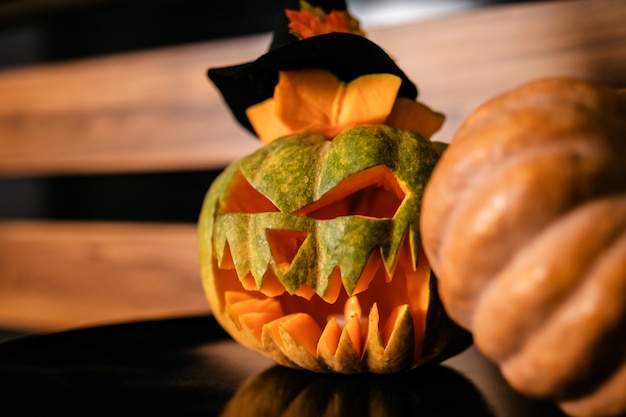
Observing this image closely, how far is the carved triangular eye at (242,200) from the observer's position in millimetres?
862

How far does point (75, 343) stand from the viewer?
3.43 ft

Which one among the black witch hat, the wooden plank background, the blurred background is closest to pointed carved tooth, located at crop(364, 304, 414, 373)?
the black witch hat

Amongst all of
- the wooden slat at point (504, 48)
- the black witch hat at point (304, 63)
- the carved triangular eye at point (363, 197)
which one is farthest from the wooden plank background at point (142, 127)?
the carved triangular eye at point (363, 197)

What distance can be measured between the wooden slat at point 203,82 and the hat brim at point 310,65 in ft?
1.85

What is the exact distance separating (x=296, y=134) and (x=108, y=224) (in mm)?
1263

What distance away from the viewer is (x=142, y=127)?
193cm

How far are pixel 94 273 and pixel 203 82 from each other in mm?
699

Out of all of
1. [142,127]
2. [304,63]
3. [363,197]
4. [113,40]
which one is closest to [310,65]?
[304,63]

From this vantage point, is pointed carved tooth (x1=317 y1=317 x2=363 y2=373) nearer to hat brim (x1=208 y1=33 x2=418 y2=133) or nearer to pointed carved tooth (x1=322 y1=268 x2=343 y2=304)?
pointed carved tooth (x1=322 y1=268 x2=343 y2=304)

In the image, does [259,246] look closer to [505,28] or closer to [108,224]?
[505,28]

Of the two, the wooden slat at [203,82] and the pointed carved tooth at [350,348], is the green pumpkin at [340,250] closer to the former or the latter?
the pointed carved tooth at [350,348]

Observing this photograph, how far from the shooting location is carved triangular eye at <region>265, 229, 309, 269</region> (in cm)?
78

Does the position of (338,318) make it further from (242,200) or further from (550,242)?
(550,242)

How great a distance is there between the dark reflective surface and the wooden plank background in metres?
0.72
